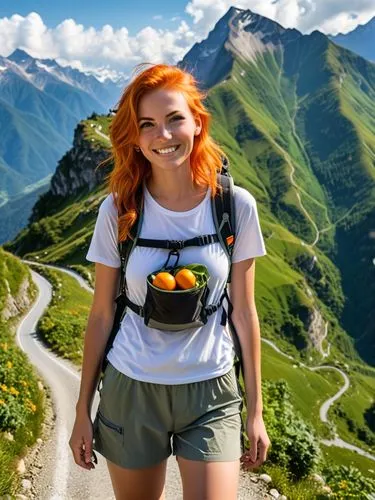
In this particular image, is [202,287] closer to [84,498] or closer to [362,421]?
[84,498]

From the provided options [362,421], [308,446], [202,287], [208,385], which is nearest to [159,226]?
[202,287]

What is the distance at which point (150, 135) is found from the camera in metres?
4.79

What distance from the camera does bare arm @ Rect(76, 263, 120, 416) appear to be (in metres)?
4.96

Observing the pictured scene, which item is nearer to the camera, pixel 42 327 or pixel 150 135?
pixel 150 135

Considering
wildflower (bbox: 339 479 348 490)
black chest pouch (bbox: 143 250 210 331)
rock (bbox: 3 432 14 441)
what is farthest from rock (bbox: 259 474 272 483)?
black chest pouch (bbox: 143 250 210 331)

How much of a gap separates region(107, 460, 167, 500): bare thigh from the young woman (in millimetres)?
11

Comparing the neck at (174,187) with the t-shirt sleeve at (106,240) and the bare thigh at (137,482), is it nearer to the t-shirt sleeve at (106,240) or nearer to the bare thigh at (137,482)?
the t-shirt sleeve at (106,240)

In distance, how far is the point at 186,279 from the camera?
439 cm

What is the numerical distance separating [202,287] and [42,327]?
29.3m

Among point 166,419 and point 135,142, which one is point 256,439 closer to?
point 166,419

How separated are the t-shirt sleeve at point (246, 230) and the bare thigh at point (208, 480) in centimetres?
186

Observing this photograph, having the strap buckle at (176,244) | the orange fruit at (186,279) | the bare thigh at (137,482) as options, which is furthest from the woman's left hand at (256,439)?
the strap buckle at (176,244)

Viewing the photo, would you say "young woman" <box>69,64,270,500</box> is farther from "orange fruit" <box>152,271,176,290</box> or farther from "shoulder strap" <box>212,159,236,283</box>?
"orange fruit" <box>152,271,176,290</box>

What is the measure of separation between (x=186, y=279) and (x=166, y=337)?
0.61 meters
